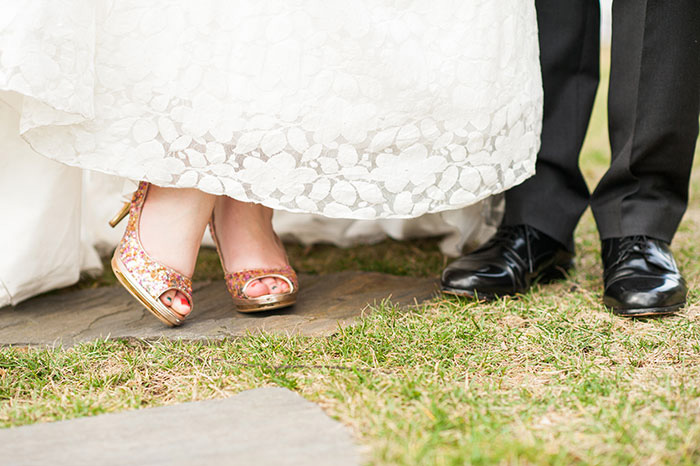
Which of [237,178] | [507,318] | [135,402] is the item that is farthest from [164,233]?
[507,318]

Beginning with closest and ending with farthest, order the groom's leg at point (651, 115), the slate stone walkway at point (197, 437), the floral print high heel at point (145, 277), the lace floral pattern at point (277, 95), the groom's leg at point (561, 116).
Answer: the slate stone walkway at point (197, 437) < the lace floral pattern at point (277, 95) < the floral print high heel at point (145, 277) < the groom's leg at point (651, 115) < the groom's leg at point (561, 116)

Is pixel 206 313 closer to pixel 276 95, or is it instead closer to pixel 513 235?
pixel 276 95

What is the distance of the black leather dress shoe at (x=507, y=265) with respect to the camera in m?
1.42

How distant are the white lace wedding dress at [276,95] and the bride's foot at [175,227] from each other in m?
0.13

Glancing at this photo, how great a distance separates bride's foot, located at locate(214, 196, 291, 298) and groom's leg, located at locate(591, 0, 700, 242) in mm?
742

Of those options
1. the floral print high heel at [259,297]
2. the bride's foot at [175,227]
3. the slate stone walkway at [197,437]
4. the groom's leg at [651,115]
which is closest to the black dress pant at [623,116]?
the groom's leg at [651,115]

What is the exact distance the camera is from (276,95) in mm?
1130

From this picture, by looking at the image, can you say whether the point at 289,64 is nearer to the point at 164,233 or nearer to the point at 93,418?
the point at 164,233

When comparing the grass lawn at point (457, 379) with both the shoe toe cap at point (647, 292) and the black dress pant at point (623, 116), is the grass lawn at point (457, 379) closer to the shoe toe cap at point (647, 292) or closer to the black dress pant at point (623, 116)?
the shoe toe cap at point (647, 292)

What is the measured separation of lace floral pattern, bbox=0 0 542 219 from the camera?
1104 millimetres

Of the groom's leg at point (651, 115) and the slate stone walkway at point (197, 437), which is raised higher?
the groom's leg at point (651, 115)

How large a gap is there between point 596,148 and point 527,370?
3.26m

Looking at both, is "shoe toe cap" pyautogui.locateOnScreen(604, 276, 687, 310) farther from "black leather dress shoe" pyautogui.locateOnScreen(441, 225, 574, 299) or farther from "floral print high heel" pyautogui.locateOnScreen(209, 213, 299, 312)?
"floral print high heel" pyautogui.locateOnScreen(209, 213, 299, 312)

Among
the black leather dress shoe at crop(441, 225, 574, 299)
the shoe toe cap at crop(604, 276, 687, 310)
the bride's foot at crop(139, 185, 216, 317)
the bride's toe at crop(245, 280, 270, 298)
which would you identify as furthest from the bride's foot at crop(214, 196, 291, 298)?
the shoe toe cap at crop(604, 276, 687, 310)
